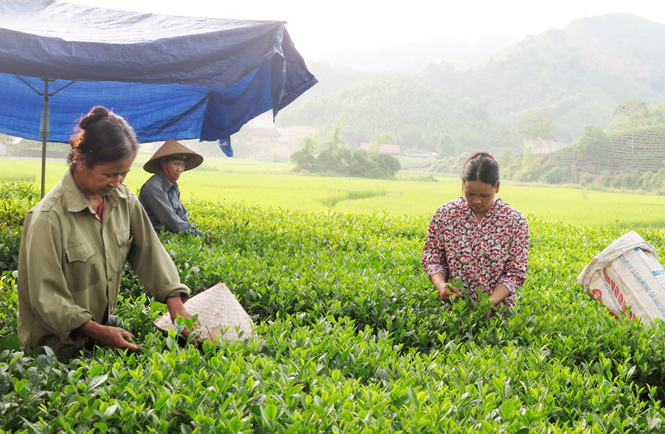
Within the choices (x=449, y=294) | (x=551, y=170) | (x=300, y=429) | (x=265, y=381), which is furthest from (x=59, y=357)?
(x=551, y=170)

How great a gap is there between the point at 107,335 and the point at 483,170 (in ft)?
6.23

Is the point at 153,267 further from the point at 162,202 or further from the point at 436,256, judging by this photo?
the point at 162,202

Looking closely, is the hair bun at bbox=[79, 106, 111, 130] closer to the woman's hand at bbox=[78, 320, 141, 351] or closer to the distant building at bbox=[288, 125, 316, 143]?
the woman's hand at bbox=[78, 320, 141, 351]

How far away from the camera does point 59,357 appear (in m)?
1.84

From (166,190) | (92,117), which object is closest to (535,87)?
(166,190)

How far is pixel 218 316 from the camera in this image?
87.0 inches

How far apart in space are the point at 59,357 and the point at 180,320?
1.55ft

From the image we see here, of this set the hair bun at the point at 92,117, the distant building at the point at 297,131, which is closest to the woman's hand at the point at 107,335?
the hair bun at the point at 92,117

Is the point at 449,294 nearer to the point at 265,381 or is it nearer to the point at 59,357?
the point at 265,381

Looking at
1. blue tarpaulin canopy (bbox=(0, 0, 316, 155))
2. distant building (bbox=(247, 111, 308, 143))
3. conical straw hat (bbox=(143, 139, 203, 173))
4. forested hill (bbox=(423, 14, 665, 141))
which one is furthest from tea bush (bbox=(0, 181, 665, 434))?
forested hill (bbox=(423, 14, 665, 141))

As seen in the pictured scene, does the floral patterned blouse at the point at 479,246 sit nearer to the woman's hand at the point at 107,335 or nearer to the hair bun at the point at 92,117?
the woman's hand at the point at 107,335

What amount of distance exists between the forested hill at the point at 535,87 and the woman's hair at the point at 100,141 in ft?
202

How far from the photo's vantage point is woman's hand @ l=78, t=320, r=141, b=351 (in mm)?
1767

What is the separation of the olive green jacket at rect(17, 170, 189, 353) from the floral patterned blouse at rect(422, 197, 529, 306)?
1.46 meters
